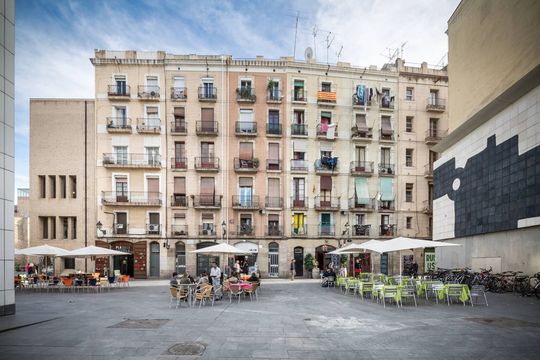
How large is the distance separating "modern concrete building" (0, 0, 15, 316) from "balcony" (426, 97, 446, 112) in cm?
3240

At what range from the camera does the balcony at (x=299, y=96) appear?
30.7m

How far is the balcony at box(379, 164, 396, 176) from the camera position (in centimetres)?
3147

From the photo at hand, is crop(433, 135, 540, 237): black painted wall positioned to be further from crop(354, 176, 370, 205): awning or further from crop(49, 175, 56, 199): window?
crop(49, 175, 56, 199): window

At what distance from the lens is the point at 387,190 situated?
31.5m

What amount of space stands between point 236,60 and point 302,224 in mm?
16454

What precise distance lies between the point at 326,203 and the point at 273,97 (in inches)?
438

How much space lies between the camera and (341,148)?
31.2 metres

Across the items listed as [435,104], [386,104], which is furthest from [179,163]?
[435,104]

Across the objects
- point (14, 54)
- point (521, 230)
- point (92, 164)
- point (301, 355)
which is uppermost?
point (14, 54)

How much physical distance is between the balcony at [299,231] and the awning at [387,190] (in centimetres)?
816

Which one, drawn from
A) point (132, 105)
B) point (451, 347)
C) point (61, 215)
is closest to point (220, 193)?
point (132, 105)

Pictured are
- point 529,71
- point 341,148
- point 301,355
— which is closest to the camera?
point 301,355

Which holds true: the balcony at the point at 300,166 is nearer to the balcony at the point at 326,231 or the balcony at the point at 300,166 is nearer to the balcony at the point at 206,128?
the balcony at the point at 326,231

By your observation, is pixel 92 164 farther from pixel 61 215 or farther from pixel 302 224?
pixel 302 224
